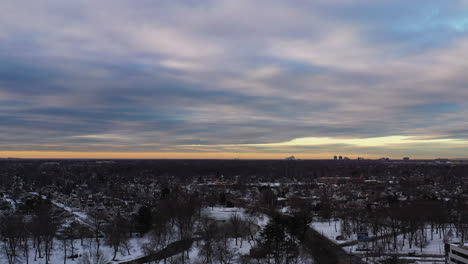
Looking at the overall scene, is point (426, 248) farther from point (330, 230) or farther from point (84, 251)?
point (84, 251)

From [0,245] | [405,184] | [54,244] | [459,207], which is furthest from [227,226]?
[405,184]

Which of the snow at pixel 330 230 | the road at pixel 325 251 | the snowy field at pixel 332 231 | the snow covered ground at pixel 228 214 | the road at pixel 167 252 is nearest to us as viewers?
A: the road at pixel 325 251

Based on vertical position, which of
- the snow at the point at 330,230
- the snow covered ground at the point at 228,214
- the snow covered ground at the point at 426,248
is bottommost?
the snow at the point at 330,230

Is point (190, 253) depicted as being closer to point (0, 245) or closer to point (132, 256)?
point (132, 256)

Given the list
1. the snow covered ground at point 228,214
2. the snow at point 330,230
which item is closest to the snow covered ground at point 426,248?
the snow at point 330,230

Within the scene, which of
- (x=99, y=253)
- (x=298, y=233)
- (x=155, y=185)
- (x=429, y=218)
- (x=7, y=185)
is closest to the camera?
(x=99, y=253)

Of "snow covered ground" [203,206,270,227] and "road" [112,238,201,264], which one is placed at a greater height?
"snow covered ground" [203,206,270,227]

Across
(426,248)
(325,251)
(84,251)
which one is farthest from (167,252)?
(426,248)

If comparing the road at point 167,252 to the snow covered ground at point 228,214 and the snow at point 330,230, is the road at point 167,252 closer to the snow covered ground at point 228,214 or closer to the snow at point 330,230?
the snow covered ground at point 228,214

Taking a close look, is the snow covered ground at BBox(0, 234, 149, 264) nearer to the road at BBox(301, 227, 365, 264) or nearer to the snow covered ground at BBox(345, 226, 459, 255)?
the road at BBox(301, 227, 365, 264)

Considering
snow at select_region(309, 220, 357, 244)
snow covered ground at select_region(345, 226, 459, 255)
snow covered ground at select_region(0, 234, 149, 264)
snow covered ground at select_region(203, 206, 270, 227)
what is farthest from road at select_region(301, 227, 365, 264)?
snow covered ground at select_region(0, 234, 149, 264)

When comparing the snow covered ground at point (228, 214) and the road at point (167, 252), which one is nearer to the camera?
the road at point (167, 252)
